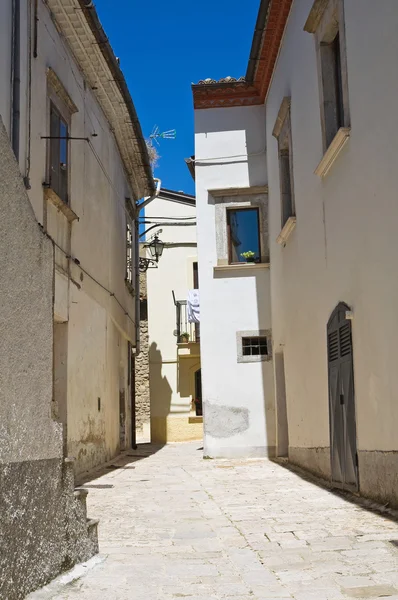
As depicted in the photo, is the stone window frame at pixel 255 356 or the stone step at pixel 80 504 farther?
the stone window frame at pixel 255 356

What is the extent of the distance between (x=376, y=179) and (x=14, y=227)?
3967 mm

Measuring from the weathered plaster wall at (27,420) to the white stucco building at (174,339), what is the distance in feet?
58.6

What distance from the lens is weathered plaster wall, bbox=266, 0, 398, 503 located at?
249 inches

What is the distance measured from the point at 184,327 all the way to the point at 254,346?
33.1 ft

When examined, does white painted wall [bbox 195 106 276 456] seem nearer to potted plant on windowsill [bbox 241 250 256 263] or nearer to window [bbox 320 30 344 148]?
potted plant on windowsill [bbox 241 250 256 263]

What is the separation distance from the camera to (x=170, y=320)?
2477 centimetres

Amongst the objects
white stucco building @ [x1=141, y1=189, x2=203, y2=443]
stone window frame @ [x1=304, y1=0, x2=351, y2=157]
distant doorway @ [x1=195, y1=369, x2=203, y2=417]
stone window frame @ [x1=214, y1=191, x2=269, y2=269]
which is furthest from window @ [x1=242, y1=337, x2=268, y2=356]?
distant doorway @ [x1=195, y1=369, x2=203, y2=417]

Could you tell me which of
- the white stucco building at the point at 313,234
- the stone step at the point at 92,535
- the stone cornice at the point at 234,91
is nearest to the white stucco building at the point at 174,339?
the stone cornice at the point at 234,91

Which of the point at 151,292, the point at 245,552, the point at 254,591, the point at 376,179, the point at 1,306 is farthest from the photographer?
the point at 151,292

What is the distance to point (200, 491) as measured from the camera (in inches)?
344

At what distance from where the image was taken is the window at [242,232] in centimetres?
1492

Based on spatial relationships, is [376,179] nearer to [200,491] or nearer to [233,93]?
[200,491]

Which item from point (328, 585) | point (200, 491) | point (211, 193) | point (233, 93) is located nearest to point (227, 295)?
point (211, 193)

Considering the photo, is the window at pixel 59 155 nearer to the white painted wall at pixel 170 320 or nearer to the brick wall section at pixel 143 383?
the white painted wall at pixel 170 320
